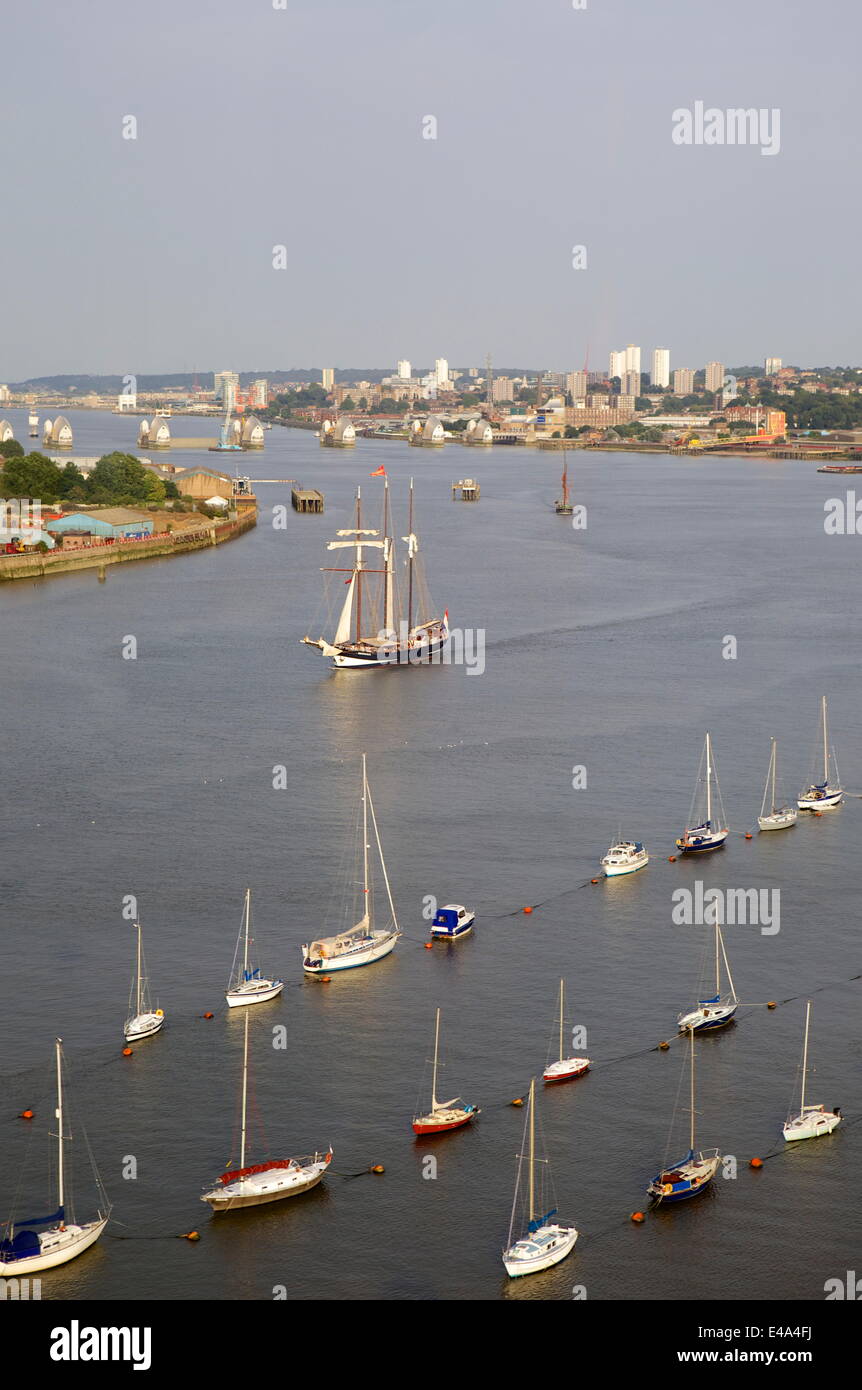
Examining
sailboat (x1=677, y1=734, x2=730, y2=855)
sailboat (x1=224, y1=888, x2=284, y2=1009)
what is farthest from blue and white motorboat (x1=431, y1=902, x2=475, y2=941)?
sailboat (x1=677, y1=734, x2=730, y2=855)

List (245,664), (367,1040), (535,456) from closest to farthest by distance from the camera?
(367,1040)
(245,664)
(535,456)

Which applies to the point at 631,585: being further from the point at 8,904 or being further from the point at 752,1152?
the point at 752,1152

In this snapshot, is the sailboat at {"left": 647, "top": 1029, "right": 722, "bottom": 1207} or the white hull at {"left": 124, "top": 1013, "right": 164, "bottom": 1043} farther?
the white hull at {"left": 124, "top": 1013, "right": 164, "bottom": 1043}

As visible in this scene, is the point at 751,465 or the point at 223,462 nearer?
the point at 223,462

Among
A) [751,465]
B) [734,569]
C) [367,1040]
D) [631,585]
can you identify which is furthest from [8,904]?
[751,465]

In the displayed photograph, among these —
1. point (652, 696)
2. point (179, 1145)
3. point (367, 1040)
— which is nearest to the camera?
point (179, 1145)

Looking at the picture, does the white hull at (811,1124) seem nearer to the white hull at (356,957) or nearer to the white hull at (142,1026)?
the white hull at (356,957)

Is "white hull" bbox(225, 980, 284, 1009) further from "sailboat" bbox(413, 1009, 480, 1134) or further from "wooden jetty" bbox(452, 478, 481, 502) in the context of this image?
"wooden jetty" bbox(452, 478, 481, 502)
